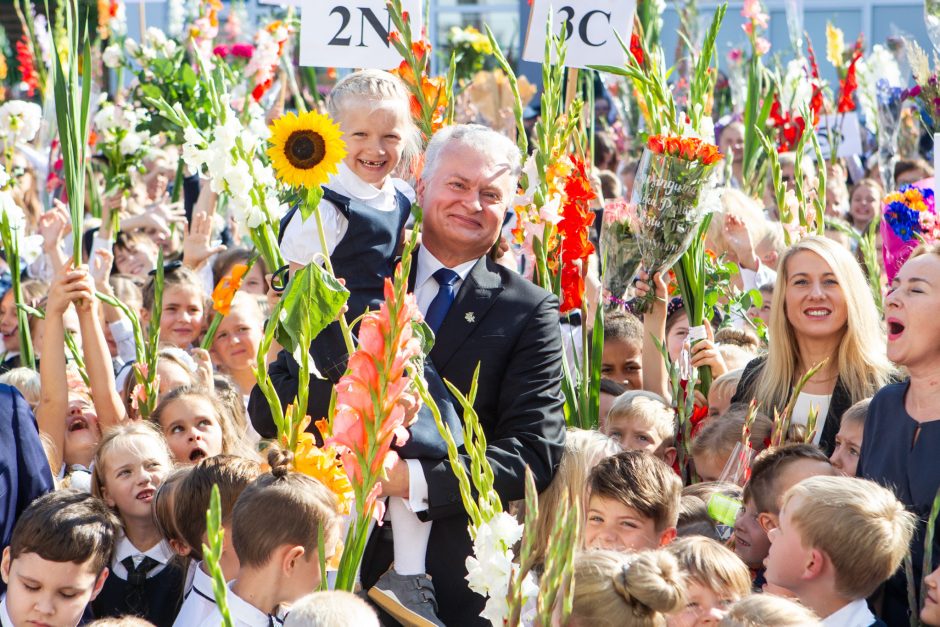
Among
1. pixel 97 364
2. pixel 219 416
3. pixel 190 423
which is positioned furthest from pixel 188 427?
pixel 97 364

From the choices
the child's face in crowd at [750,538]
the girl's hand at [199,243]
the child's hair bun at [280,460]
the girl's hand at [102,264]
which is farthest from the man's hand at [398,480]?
the girl's hand at [199,243]

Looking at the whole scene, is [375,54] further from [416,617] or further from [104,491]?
[416,617]

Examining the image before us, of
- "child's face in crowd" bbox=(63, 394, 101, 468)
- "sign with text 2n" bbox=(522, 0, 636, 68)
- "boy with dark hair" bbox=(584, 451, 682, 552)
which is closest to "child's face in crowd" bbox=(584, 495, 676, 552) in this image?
"boy with dark hair" bbox=(584, 451, 682, 552)

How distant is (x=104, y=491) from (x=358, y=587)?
1.13 m

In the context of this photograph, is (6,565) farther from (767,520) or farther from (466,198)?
(767,520)

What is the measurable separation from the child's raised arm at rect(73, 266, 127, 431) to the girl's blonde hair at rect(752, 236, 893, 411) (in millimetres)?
1827

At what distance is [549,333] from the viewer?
8.69 ft

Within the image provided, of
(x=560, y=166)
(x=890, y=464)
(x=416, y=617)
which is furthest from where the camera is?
(x=560, y=166)

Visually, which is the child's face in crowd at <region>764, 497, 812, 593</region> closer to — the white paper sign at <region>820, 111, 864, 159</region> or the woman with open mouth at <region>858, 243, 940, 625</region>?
the woman with open mouth at <region>858, 243, 940, 625</region>

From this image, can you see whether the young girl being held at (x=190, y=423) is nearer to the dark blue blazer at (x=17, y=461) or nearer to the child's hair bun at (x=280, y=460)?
the dark blue blazer at (x=17, y=461)

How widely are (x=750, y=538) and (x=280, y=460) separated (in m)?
1.19

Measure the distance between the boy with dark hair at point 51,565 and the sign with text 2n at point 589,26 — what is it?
5.96 feet

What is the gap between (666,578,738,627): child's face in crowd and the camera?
2355 mm

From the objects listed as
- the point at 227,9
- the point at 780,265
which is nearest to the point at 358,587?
the point at 780,265
